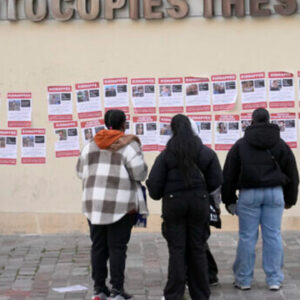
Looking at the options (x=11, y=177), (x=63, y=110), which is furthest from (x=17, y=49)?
(x=11, y=177)

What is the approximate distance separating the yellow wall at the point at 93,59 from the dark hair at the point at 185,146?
3180mm

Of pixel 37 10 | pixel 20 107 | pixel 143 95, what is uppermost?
A: pixel 37 10

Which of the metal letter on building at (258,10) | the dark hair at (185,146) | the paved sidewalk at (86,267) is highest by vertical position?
the metal letter on building at (258,10)

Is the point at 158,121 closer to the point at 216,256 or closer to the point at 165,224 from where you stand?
the point at 216,256

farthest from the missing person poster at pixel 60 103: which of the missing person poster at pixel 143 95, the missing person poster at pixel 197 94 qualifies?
the missing person poster at pixel 197 94

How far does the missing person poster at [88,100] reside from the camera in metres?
9.32

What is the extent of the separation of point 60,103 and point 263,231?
140 inches

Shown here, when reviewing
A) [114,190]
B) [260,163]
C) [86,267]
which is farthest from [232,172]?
[86,267]

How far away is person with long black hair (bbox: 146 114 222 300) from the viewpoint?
6.09 m

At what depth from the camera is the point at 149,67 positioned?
30.5 feet

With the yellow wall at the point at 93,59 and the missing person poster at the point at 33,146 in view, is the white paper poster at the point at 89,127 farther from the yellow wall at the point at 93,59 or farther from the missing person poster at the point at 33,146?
the missing person poster at the point at 33,146

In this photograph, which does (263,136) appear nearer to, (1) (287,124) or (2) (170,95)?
(1) (287,124)

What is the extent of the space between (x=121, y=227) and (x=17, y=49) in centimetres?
377

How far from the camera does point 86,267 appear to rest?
7938 mm
